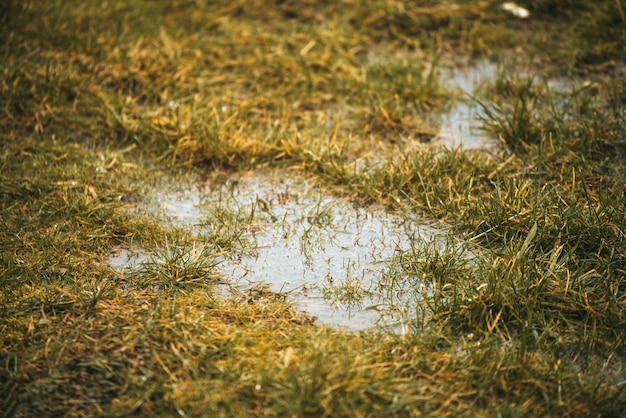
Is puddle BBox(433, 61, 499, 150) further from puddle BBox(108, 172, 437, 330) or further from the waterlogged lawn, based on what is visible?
puddle BBox(108, 172, 437, 330)

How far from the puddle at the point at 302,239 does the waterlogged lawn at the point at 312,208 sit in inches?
0.5

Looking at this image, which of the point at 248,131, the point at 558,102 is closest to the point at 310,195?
the point at 248,131

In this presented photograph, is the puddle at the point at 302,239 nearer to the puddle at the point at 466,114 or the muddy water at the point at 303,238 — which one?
the muddy water at the point at 303,238

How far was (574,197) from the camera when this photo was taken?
2811mm

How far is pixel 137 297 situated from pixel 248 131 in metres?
1.39

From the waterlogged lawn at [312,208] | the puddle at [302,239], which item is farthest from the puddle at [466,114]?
the puddle at [302,239]

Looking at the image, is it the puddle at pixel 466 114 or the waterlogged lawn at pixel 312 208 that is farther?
the puddle at pixel 466 114

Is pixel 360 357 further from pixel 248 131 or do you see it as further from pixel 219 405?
pixel 248 131

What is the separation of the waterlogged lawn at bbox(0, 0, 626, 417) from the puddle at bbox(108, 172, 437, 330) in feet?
0.04

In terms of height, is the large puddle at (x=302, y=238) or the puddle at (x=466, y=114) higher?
the puddle at (x=466, y=114)

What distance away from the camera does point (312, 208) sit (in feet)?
9.69

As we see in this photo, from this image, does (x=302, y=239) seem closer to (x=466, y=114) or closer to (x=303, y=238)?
(x=303, y=238)

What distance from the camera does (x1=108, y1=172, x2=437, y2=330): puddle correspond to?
2416 mm

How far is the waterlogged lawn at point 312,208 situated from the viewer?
2.02 meters
